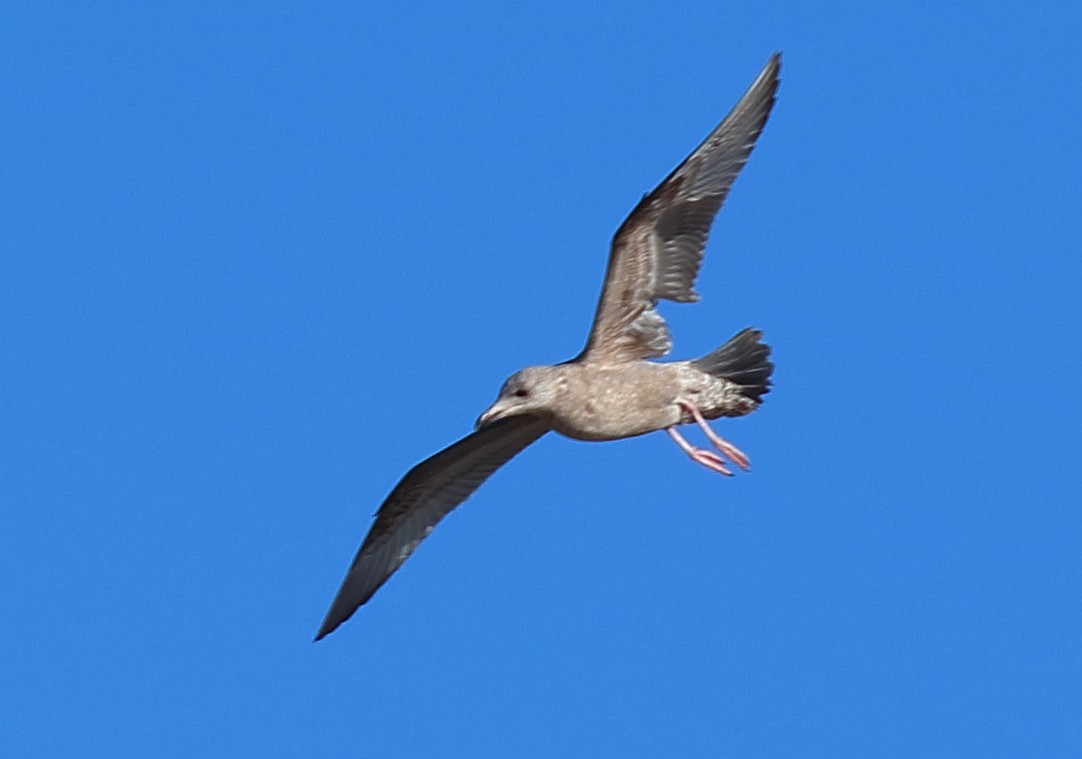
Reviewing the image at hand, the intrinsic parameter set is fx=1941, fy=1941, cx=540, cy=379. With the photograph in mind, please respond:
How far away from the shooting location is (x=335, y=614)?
1150 centimetres

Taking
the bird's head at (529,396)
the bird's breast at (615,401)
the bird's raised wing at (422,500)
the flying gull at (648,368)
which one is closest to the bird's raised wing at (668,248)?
the flying gull at (648,368)

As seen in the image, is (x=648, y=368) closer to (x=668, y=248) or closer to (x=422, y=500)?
(x=668, y=248)

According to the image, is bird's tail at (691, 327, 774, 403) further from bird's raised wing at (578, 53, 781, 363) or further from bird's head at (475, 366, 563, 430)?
bird's head at (475, 366, 563, 430)

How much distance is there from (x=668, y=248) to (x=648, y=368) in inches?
25.9

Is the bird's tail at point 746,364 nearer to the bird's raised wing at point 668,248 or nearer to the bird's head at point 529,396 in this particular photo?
the bird's raised wing at point 668,248

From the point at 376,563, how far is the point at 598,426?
6.08 feet

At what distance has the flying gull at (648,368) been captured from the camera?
10.3m

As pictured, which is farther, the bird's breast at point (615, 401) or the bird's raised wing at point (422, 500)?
the bird's raised wing at point (422, 500)

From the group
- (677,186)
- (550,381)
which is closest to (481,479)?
(550,381)

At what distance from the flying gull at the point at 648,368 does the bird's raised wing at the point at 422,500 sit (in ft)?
0.04

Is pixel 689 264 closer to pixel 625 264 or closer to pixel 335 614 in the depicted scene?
pixel 625 264

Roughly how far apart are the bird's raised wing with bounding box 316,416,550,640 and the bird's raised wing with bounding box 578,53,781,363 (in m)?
0.67

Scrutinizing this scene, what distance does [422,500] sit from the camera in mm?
11164

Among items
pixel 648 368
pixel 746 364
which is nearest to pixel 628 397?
pixel 648 368
